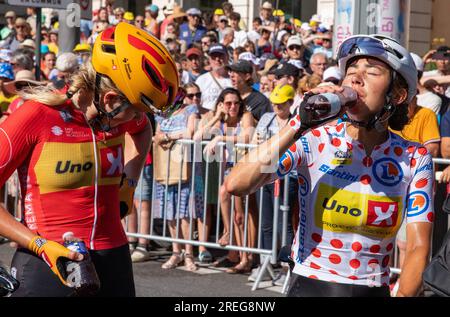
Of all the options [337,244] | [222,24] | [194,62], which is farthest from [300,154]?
[222,24]

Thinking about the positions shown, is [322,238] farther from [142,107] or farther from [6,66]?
[6,66]

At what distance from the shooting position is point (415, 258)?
3.69 meters

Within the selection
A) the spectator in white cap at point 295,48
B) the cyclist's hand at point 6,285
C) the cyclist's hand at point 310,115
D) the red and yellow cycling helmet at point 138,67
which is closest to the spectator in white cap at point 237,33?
the spectator in white cap at point 295,48

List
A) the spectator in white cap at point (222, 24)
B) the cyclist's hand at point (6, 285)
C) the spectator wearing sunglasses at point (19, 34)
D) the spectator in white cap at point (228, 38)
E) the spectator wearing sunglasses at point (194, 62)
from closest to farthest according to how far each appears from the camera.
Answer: the cyclist's hand at point (6, 285)
the spectator wearing sunglasses at point (194, 62)
the spectator in white cap at point (228, 38)
the spectator in white cap at point (222, 24)
the spectator wearing sunglasses at point (19, 34)

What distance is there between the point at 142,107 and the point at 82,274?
767mm

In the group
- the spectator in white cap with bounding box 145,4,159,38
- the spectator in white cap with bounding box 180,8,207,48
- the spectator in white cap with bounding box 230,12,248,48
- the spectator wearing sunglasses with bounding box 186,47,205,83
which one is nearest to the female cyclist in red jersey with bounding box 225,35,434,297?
the spectator wearing sunglasses with bounding box 186,47,205,83

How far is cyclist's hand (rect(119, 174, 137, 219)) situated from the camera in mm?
4410

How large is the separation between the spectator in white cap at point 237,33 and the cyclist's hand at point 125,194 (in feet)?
36.3

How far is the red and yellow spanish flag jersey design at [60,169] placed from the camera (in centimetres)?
395

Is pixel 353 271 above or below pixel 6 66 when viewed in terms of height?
below

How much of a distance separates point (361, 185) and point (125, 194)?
1.28 metres

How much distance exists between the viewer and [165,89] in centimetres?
393

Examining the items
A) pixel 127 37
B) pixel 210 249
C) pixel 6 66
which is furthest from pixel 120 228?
pixel 6 66

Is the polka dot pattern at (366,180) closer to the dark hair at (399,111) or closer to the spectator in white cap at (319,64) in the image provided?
the dark hair at (399,111)
